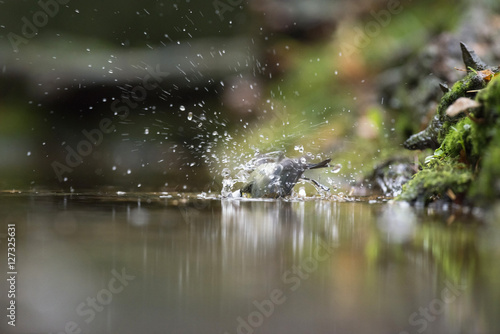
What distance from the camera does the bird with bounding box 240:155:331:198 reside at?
11.8ft

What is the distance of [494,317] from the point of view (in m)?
0.90

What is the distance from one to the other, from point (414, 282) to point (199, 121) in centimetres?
749

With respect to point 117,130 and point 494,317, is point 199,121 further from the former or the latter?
point 494,317

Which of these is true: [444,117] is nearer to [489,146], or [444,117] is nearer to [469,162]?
[469,162]

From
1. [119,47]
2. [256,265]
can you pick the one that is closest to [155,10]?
[119,47]

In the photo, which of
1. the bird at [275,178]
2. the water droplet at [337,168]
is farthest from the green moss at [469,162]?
the water droplet at [337,168]

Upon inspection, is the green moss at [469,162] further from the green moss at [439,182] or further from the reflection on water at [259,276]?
the reflection on water at [259,276]

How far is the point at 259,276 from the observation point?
1.24 meters

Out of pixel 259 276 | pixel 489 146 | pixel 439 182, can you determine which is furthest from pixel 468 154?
pixel 259 276

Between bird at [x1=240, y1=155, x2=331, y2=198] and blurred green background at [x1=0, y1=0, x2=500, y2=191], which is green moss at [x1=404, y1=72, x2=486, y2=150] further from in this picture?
blurred green background at [x1=0, y1=0, x2=500, y2=191]

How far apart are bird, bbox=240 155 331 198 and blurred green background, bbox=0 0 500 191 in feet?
8.57

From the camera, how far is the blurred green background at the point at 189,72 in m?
6.86

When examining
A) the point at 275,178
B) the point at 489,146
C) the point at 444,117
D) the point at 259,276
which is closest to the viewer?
the point at 259,276

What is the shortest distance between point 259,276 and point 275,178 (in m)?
2.37
